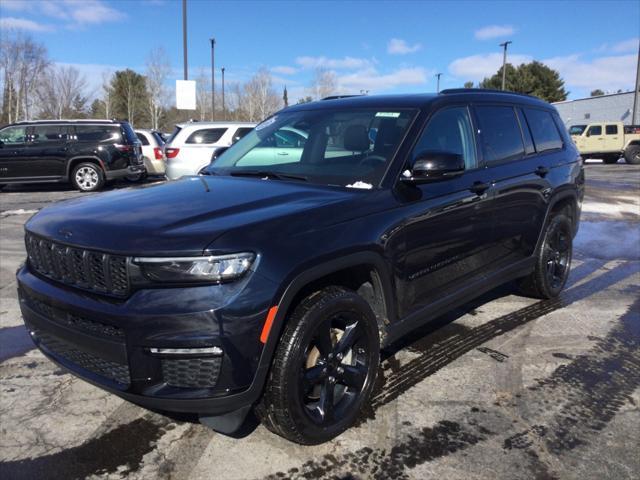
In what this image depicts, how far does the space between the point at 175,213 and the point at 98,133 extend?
13119 mm

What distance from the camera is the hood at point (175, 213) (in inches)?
93.6

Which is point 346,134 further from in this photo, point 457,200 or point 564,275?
point 564,275

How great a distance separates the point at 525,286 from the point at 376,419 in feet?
8.88

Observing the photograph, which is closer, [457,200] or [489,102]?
[457,200]

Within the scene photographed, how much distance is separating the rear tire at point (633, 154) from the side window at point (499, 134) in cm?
2664

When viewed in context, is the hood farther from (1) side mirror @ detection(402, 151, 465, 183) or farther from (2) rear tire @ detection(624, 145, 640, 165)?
(2) rear tire @ detection(624, 145, 640, 165)

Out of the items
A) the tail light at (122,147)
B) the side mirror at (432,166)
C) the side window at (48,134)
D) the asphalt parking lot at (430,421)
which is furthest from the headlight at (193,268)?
the side window at (48,134)

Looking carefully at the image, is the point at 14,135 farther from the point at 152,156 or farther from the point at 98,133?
the point at 152,156

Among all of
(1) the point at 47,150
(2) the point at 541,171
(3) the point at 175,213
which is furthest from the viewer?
(1) the point at 47,150

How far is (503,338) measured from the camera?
4.36 m

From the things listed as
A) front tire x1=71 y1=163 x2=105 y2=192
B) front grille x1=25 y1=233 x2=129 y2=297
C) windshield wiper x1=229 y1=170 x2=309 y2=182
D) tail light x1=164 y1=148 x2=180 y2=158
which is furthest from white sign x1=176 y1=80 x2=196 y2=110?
front grille x1=25 y1=233 x2=129 y2=297

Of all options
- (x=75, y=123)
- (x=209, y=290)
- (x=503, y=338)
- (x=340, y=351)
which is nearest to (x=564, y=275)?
(x=503, y=338)

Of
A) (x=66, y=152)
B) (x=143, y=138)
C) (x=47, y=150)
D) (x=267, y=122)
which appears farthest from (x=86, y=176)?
(x=267, y=122)

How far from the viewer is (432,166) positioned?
3.14 meters
